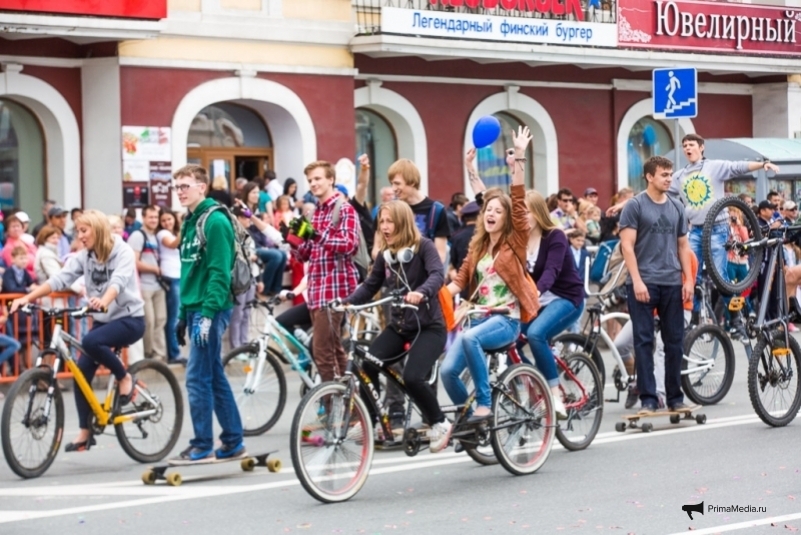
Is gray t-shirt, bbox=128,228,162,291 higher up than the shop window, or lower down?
lower down

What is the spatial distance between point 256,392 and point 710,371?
3.81m

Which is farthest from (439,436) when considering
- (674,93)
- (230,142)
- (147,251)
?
(230,142)

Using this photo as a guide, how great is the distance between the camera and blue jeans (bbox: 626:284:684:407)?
37.6 ft

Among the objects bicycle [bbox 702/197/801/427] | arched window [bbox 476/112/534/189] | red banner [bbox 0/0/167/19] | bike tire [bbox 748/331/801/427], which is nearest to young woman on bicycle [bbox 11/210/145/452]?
bicycle [bbox 702/197/801/427]

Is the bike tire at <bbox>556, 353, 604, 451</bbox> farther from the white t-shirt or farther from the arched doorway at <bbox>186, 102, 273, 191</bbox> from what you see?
the arched doorway at <bbox>186, 102, 273, 191</bbox>

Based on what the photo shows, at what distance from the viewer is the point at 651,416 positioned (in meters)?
11.5

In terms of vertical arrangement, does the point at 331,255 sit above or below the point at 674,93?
below

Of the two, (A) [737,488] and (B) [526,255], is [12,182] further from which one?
(A) [737,488]

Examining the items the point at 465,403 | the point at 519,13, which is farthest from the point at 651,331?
the point at 519,13

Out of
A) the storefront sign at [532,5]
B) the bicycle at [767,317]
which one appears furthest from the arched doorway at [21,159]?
the bicycle at [767,317]

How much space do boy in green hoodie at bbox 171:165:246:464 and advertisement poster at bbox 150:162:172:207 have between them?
11044mm

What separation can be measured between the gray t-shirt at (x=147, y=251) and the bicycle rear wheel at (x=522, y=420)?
754 centimetres

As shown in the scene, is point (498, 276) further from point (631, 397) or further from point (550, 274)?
point (631, 397)

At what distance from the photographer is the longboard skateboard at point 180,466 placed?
9734 millimetres
